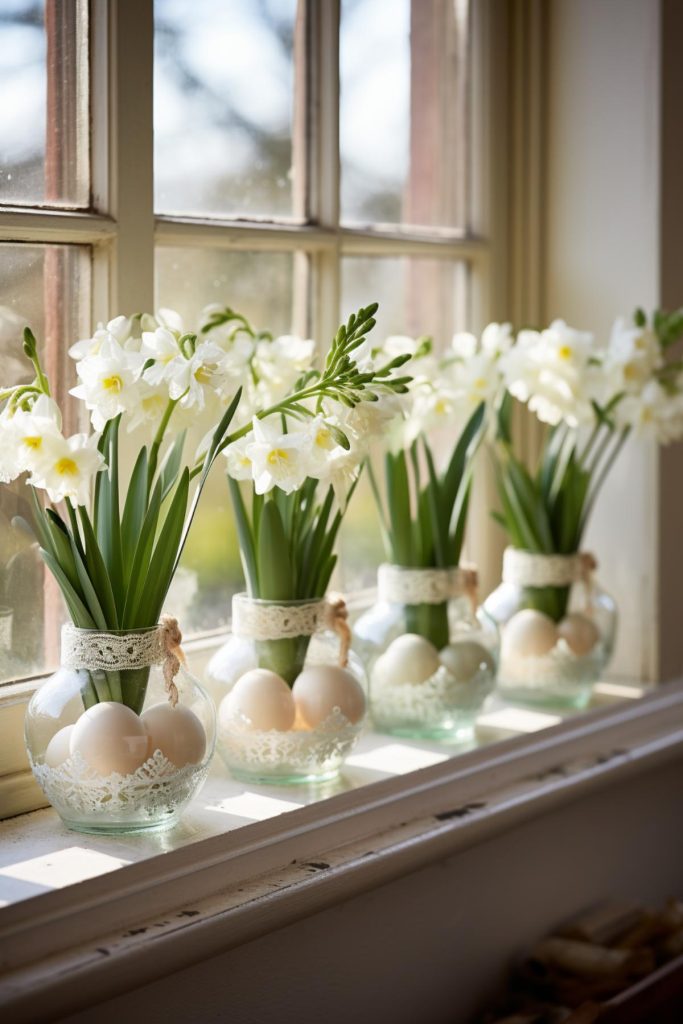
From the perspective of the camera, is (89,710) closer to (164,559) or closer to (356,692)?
(164,559)

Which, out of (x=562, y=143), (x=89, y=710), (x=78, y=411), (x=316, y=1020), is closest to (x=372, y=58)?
(x=562, y=143)

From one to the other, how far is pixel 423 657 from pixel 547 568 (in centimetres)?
25

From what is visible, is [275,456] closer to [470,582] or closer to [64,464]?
[64,464]

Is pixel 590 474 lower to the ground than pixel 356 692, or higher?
higher

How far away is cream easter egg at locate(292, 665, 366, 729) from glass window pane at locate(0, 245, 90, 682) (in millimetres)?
232

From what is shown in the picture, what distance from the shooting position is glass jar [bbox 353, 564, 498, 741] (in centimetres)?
130

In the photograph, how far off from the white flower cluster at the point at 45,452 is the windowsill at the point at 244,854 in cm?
29

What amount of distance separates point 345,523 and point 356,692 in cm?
33

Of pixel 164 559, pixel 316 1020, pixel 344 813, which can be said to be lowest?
pixel 316 1020

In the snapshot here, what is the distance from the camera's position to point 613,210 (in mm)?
1608

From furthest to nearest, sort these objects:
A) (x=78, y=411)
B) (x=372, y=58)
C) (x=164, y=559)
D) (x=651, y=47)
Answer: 1. (x=651, y=47)
2. (x=372, y=58)
3. (x=78, y=411)
4. (x=164, y=559)

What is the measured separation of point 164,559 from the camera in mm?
1025

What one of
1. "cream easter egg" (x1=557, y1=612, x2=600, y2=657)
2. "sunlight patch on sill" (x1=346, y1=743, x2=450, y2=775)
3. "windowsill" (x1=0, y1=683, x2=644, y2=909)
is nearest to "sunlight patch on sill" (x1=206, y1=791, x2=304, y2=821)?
"windowsill" (x1=0, y1=683, x2=644, y2=909)

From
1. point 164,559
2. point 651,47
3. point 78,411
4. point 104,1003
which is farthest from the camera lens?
point 651,47
